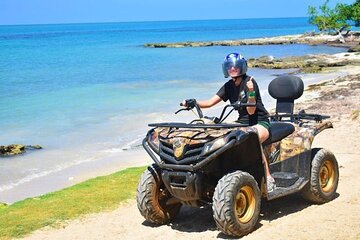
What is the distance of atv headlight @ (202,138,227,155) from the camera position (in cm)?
631

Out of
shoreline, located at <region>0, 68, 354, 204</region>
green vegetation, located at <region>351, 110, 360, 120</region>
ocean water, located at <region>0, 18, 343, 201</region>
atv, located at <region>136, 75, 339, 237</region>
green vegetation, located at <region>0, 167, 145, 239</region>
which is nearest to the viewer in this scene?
atv, located at <region>136, 75, 339, 237</region>

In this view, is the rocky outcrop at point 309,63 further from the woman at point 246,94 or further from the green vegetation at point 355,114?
the woman at point 246,94

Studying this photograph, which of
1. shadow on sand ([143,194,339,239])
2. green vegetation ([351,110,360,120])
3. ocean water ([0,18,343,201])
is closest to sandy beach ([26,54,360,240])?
shadow on sand ([143,194,339,239])

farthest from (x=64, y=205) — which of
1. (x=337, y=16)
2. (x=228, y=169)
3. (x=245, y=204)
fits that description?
(x=337, y=16)

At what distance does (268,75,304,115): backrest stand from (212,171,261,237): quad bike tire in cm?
224

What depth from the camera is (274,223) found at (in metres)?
7.18

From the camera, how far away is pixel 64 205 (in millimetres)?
9000

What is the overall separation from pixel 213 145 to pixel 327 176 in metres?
2.67

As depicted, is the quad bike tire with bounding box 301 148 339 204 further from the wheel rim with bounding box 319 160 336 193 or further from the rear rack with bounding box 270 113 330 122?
the rear rack with bounding box 270 113 330 122

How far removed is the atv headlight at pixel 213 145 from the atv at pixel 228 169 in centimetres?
1

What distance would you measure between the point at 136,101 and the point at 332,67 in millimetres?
16945

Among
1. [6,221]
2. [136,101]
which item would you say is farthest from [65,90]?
[6,221]

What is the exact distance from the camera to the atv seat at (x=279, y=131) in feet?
24.4

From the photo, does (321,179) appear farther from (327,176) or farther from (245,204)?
(245,204)
